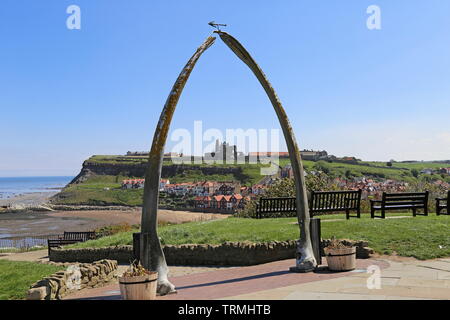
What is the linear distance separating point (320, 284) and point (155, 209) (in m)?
3.17

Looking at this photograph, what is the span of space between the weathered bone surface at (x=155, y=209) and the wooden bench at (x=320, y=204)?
771 cm

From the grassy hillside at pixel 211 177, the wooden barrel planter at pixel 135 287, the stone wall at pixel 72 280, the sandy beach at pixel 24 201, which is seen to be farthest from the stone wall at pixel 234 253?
the sandy beach at pixel 24 201

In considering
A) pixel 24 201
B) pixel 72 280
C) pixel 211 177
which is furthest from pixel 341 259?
pixel 24 201

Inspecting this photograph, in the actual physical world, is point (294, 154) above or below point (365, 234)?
above

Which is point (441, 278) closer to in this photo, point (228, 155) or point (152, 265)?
point (152, 265)

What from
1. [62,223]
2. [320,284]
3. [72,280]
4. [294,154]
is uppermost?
[294,154]

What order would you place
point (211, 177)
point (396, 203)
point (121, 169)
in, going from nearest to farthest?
point (396, 203) < point (211, 177) < point (121, 169)

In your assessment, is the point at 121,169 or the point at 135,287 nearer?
the point at 135,287

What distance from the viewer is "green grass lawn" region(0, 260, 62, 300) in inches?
350

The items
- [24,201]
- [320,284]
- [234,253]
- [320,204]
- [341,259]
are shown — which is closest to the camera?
[320,284]

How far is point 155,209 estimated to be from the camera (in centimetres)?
755

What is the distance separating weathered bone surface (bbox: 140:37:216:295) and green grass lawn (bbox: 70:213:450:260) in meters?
5.34

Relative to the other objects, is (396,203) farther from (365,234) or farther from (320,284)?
(320,284)

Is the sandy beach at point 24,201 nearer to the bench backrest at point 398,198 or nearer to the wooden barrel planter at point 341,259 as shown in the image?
the bench backrest at point 398,198
